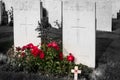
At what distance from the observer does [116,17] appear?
19125 mm

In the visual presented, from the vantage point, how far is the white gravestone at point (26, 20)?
888cm

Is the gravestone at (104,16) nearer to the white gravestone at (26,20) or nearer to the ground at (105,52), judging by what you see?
the ground at (105,52)

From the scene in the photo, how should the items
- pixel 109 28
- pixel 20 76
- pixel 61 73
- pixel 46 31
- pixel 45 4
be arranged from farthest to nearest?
1. pixel 45 4
2. pixel 109 28
3. pixel 46 31
4. pixel 61 73
5. pixel 20 76

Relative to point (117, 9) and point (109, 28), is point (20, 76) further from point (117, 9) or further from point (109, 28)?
point (117, 9)

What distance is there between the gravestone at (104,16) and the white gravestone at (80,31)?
23.7 ft

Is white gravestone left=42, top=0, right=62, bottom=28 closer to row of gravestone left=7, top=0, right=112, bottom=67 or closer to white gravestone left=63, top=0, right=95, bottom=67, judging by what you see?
row of gravestone left=7, top=0, right=112, bottom=67

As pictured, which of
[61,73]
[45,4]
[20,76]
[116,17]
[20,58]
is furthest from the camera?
[116,17]

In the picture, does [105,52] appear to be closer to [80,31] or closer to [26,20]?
[80,31]

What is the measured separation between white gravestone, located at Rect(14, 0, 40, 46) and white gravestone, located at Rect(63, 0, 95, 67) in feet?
3.09

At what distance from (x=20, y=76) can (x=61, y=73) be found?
1546mm

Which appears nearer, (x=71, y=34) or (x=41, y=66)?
(x=41, y=66)

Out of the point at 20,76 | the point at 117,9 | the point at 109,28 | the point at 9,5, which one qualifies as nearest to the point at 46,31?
the point at 20,76

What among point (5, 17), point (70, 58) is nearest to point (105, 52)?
point (70, 58)

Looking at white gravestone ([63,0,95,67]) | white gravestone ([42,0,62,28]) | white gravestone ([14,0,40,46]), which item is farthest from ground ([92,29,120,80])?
white gravestone ([42,0,62,28])
